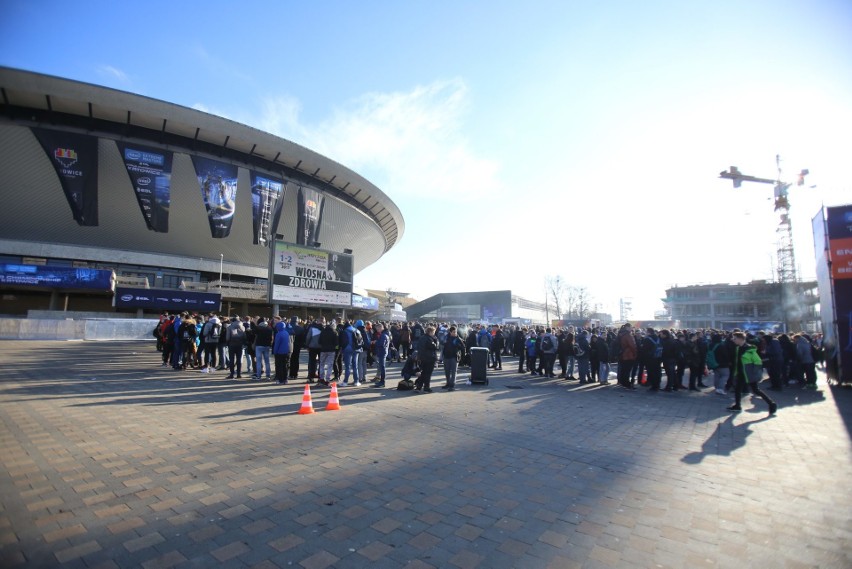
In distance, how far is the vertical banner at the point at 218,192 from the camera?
41.0 m

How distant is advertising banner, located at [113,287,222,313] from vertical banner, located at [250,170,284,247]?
7599 millimetres

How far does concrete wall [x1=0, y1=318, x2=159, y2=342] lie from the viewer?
2342cm

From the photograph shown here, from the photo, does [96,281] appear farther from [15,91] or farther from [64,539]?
[64,539]

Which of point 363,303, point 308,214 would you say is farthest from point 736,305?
point 308,214

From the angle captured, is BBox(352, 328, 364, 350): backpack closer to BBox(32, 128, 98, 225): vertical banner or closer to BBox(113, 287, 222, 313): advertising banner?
BBox(113, 287, 222, 313): advertising banner

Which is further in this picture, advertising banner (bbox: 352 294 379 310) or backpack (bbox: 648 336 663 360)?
advertising banner (bbox: 352 294 379 310)

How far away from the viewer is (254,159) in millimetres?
51719

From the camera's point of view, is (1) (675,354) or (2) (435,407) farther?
(1) (675,354)

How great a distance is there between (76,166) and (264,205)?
1747 centimetres

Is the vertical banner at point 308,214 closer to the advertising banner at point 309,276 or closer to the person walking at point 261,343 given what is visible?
the advertising banner at point 309,276

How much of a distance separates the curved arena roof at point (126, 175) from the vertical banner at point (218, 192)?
19.4 feet

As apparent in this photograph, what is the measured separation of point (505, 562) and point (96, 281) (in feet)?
149

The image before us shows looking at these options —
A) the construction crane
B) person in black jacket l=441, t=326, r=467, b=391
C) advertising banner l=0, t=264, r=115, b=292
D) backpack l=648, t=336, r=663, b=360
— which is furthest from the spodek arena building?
the construction crane

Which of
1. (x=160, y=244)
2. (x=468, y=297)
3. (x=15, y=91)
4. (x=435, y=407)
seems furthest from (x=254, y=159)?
(x=435, y=407)
